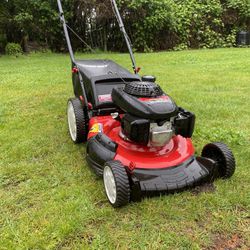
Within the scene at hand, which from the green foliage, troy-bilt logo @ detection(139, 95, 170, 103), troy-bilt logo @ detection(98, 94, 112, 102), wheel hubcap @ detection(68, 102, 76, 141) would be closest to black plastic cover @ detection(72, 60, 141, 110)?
troy-bilt logo @ detection(98, 94, 112, 102)

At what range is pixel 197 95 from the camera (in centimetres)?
519

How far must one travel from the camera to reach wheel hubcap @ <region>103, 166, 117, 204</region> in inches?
94.3

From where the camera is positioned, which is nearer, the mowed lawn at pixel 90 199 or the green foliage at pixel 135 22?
the mowed lawn at pixel 90 199

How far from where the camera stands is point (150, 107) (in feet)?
7.93

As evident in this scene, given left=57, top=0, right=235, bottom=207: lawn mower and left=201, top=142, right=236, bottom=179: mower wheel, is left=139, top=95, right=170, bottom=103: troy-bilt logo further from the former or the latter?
left=201, top=142, right=236, bottom=179: mower wheel

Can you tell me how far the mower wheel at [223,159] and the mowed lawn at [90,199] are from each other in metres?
0.08

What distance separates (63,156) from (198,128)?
57.8 inches

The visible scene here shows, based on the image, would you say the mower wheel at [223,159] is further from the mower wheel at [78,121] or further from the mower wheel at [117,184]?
the mower wheel at [78,121]

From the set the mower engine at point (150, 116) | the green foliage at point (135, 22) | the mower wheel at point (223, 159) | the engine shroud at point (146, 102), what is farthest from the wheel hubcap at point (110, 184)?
the green foliage at point (135, 22)

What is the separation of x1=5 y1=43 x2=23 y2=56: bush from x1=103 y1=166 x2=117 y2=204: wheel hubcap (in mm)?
8791

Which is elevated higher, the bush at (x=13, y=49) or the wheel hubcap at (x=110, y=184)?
the wheel hubcap at (x=110, y=184)

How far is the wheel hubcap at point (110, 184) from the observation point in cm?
239

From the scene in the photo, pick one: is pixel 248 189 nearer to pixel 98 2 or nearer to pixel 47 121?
pixel 47 121

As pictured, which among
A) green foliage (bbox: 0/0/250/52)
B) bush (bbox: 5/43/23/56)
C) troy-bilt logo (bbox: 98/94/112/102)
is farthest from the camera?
green foliage (bbox: 0/0/250/52)
